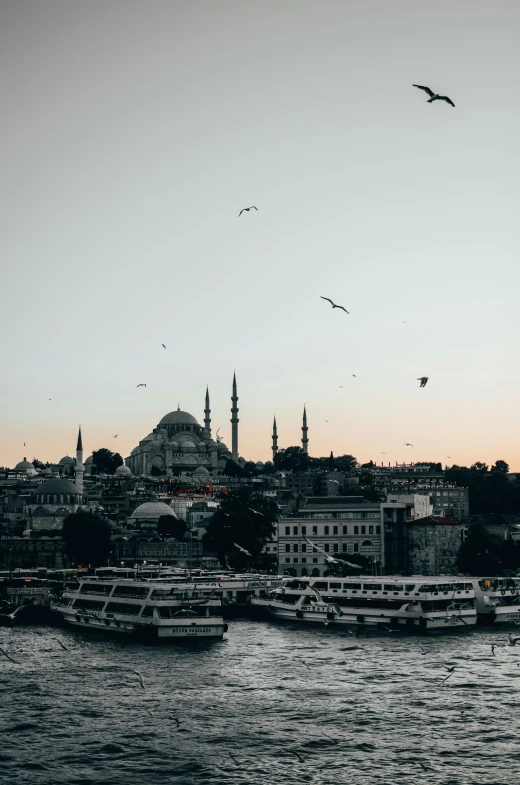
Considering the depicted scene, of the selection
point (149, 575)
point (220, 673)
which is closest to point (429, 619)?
point (220, 673)

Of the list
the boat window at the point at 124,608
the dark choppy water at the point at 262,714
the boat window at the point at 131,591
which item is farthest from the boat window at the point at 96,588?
the dark choppy water at the point at 262,714

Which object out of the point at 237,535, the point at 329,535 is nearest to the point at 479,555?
the point at 329,535

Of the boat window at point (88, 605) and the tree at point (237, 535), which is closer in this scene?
the boat window at point (88, 605)

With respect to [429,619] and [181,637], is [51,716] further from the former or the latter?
[429,619]

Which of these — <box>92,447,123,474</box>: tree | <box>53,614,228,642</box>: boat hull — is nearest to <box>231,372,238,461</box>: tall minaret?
<box>92,447,123,474</box>: tree

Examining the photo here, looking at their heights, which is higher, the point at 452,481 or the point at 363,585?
the point at 452,481

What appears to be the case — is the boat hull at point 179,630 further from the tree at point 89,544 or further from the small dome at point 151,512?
the small dome at point 151,512

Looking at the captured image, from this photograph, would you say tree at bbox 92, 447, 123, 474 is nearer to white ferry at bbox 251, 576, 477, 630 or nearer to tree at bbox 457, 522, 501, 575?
tree at bbox 457, 522, 501, 575
